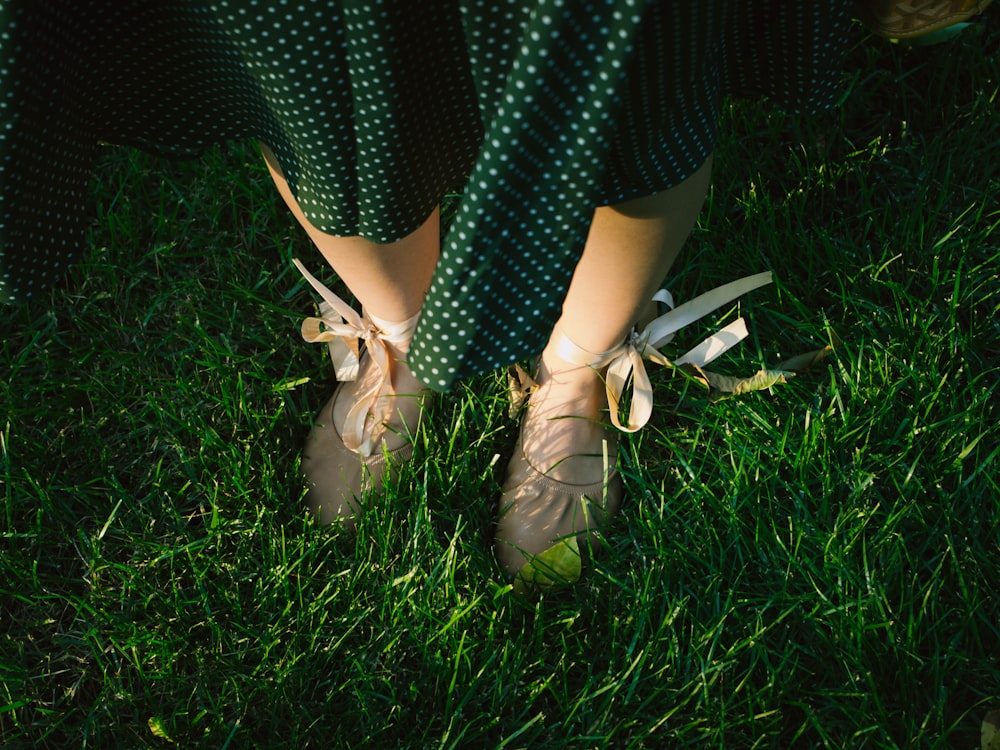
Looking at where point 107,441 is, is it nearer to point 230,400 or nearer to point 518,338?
point 230,400

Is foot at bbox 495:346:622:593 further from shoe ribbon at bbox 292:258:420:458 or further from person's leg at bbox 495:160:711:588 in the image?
shoe ribbon at bbox 292:258:420:458

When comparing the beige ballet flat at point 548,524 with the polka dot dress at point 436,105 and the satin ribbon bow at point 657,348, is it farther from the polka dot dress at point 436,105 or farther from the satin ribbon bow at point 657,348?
the polka dot dress at point 436,105

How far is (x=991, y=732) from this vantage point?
3.89 ft

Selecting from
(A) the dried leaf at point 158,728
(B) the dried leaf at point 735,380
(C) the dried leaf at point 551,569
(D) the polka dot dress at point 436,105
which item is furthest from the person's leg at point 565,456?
(A) the dried leaf at point 158,728

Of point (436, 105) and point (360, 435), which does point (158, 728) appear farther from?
point (436, 105)

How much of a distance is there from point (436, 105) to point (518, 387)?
27.9 inches

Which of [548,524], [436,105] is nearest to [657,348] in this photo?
[548,524]

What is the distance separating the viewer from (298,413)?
61.6 inches

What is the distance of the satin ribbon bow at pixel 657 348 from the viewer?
4.53ft

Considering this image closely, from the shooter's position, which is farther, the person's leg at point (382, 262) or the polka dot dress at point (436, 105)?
the person's leg at point (382, 262)

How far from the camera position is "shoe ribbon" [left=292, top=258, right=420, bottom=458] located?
1394mm

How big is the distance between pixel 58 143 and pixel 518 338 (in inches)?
19.9

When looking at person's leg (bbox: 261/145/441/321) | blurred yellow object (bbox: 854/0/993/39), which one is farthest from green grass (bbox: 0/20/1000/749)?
blurred yellow object (bbox: 854/0/993/39)

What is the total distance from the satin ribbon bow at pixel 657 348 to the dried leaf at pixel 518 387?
13 cm
